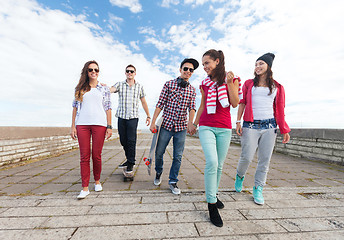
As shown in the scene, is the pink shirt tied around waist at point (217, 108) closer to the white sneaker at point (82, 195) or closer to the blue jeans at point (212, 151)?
the blue jeans at point (212, 151)

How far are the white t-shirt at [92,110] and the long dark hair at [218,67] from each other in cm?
173

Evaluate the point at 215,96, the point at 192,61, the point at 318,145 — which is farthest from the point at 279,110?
the point at 318,145

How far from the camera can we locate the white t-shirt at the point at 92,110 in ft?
8.34

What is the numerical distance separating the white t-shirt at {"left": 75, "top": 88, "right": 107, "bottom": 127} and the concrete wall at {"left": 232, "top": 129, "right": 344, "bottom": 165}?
5860 millimetres

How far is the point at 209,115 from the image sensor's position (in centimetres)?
214

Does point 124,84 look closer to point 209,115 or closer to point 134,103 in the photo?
point 134,103

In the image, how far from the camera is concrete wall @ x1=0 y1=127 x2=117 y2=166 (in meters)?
4.18

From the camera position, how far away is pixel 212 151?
1.99 meters

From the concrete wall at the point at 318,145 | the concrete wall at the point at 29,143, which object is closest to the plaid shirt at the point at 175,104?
the concrete wall at the point at 29,143

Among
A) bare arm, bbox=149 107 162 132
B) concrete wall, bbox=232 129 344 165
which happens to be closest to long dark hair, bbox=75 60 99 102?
bare arm, bbox=149 107 162 132

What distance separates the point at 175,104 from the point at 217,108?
82cm

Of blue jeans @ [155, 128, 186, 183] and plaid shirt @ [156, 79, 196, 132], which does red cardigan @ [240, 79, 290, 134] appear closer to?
plaid shirt @ [156, 79, 196, 132]

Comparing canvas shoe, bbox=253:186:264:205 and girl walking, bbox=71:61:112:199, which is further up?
girl walking, bbox=71:61:112:199

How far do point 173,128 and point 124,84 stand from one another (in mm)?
1450
